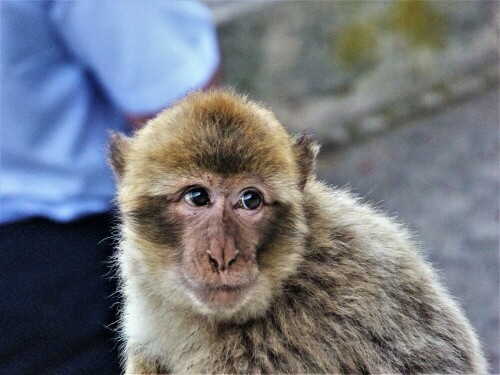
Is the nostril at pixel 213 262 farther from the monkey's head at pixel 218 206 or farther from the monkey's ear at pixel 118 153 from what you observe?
the monkey's ear at pixel 118 153

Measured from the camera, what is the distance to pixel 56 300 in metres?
2.22

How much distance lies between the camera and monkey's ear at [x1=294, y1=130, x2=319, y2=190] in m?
1.93

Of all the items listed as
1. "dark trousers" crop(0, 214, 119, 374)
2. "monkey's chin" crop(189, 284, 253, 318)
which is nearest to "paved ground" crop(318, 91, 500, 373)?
"dark trousers" crop(0, 214, 119, 374)

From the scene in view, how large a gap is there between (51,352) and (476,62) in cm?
416

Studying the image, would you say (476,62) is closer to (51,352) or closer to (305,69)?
(305,69)

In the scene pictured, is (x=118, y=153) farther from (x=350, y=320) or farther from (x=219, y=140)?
(x=350, y=320)

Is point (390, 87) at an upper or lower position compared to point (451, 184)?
upper

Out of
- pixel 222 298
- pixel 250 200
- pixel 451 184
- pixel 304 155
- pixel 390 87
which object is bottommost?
pixel 222 298

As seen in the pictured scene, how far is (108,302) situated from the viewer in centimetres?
229

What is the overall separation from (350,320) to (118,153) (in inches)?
Answer: 30.5

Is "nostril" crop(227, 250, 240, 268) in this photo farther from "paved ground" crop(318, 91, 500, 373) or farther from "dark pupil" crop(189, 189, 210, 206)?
"paved ground" crop(318, 91, 500, 373)

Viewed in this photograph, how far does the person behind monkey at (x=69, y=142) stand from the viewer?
218 centimetres

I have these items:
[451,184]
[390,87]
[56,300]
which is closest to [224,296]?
[56,300]

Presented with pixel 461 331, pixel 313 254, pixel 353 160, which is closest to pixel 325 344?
pixel 313 254
